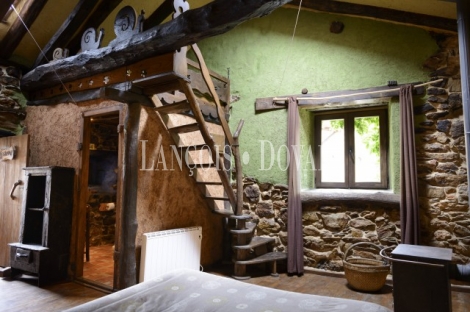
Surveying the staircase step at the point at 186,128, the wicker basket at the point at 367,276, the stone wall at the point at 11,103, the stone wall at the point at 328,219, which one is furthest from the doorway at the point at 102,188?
the wicker basket at the point at 367,276

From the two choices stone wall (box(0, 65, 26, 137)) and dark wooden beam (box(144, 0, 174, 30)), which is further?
stone wall (box(0, 65, 26, 137))

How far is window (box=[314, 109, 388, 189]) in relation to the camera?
4254mm

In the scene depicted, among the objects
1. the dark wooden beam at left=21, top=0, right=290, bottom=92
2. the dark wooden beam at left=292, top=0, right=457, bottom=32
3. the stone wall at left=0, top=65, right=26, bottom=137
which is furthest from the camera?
the stone wall at left=0, top=65, right=26, bottom=137

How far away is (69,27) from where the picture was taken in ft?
13.3

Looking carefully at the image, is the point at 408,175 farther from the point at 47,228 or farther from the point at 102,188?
the point at 102,188

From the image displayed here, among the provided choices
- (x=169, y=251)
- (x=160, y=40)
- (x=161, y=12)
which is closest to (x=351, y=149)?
(x=169, y=251)

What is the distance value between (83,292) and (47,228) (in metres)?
0.85

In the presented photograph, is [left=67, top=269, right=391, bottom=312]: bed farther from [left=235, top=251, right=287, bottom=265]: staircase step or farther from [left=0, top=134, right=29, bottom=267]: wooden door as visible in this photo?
[left=0, top=134, right=29, bottom=267]: wooden door

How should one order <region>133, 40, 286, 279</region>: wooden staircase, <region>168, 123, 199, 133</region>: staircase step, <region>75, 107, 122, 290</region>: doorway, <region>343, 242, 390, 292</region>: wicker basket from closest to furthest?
<region>133, 40, 286, 279</region>: wooden staircase < <region>343, 242, 390, 292</region>: wicker basket < <region>168, 123, 199, 133</region>: staircase step < <region>75, 107, 122, 290</region>: doorway

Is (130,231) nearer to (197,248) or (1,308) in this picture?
(197,248)

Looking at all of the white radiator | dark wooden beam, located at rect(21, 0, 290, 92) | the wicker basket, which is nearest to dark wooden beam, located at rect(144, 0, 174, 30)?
dark wooden beam, located at rect(21, 0, 290, 92)

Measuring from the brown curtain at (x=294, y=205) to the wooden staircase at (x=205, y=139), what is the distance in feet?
0.61

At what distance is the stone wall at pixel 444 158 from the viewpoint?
358cm

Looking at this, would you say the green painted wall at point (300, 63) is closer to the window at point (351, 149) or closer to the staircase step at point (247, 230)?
the window at point (351, 149)
